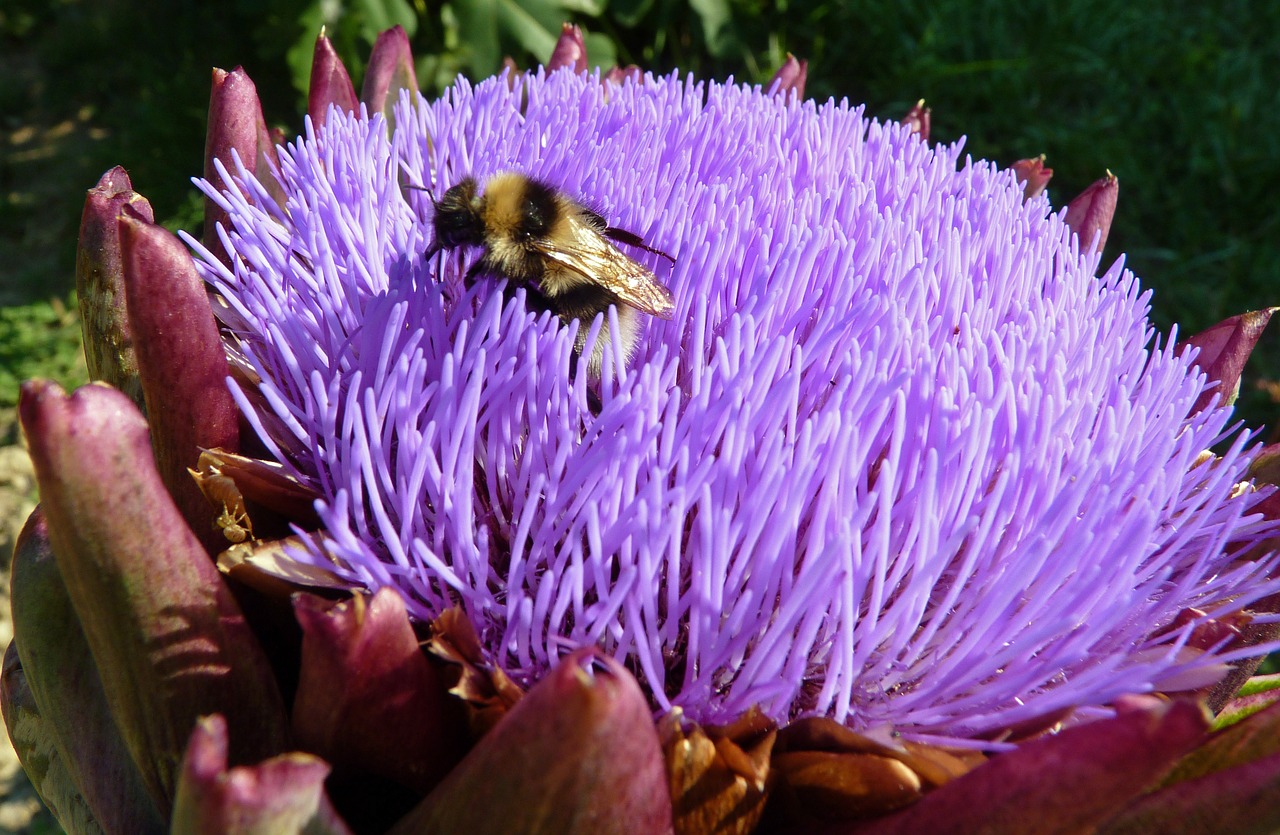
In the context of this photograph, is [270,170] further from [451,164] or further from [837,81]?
[837,81]

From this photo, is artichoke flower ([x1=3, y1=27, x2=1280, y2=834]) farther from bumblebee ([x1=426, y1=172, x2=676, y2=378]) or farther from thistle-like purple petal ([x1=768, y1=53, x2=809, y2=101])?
thistle-like purple petal ([x1=768, y1=53, x2=809, y2=101])

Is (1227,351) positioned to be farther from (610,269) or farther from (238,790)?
(238,790)

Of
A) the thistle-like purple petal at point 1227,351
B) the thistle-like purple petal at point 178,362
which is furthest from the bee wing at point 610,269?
the thistle-like purple petal at point 1227,351

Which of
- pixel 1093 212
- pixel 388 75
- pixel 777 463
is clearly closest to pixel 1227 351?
pixel 1093 212

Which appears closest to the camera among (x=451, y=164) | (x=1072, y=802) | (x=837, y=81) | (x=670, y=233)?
(x=1072, y=802)

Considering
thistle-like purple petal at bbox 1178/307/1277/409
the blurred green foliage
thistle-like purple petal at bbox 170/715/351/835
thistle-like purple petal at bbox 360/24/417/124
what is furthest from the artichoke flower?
the blurred green foliage

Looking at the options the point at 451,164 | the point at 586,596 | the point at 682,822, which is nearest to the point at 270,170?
the point at 451,164

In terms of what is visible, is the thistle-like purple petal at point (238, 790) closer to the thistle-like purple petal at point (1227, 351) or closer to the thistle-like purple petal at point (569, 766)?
the thistle-like purple petal at point (569, 766)
